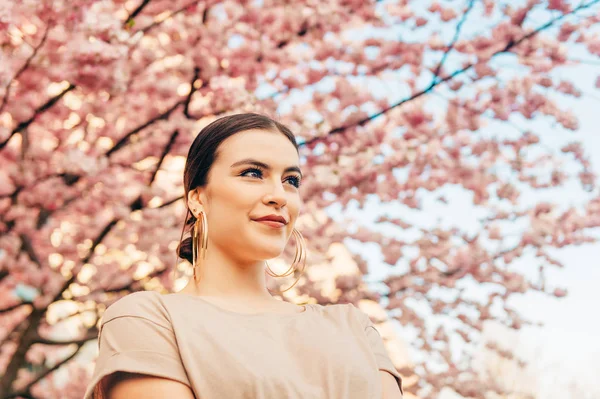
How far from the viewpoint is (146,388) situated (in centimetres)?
139

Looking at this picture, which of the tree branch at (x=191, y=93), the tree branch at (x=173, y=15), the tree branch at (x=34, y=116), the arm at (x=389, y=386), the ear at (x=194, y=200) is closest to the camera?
the arm at (x=389, y=386)

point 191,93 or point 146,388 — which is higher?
point 146,388

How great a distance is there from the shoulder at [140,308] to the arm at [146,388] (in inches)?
5.0

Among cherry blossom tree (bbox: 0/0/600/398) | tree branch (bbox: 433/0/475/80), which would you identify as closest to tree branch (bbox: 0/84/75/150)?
cherry blossom tree (bbox: 0/0/600/398)

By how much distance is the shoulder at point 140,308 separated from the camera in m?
1.47

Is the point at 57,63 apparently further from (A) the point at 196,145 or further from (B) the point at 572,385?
(B) the point at 572,385

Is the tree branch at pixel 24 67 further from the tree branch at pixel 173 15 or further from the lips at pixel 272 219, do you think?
the lips at pixel 272 219

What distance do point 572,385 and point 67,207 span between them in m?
14.7

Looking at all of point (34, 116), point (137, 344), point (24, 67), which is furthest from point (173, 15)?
point (137, 344)

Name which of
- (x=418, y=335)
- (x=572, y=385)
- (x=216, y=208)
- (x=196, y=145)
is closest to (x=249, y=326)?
(x=216, y=208)

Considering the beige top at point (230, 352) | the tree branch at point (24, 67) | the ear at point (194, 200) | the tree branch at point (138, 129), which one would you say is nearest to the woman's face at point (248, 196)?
the ear at point (194, 200)

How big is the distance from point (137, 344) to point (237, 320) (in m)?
0.24

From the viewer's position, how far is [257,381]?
142 centimetres

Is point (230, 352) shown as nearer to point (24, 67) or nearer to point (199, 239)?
point (199, 239)
